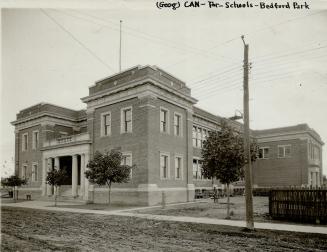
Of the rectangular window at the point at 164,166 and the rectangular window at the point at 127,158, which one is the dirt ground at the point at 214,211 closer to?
the rectangular window at the point at 164,166

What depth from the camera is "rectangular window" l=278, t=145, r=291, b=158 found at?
151 ft

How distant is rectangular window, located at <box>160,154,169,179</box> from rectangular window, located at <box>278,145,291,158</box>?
25.2 meters

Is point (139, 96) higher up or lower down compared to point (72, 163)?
higher up

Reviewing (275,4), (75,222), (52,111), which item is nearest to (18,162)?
(52,111)

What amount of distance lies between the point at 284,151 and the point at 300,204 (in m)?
33.6

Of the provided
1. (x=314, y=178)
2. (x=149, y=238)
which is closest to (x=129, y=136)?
(x=149, y=238)

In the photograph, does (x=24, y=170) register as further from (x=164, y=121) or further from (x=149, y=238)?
(x=149, y=238)

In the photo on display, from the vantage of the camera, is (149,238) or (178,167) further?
(178,167)

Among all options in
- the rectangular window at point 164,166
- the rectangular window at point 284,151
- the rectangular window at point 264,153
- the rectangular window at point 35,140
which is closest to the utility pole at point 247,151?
the rectangular window at point 164,166

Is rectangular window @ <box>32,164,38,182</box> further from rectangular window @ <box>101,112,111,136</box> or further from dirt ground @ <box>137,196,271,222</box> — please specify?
dirt ground @ <box>137,196,271,222</box>

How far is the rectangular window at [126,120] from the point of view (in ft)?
87.5

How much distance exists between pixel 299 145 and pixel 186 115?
22.1 meters

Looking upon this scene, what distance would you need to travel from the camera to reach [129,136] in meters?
26.3

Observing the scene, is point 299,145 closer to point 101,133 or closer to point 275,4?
point 101,133
